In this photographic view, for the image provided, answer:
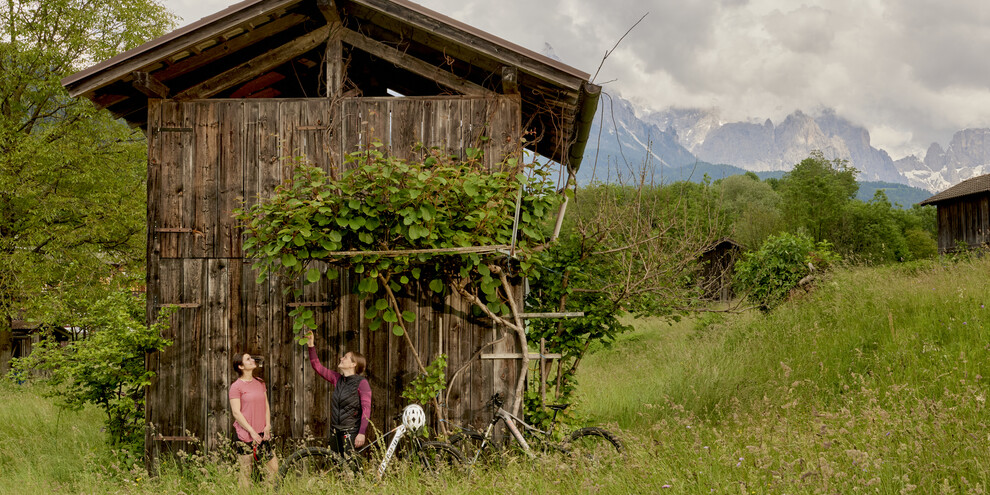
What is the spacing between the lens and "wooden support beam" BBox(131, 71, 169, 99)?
7004mm

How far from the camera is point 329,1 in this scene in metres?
7.04

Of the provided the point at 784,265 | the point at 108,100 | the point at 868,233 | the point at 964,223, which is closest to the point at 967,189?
the point at 964,223

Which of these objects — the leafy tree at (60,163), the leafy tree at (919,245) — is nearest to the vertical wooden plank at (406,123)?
the leafy tree at (60,163)

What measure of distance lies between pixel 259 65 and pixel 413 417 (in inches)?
171

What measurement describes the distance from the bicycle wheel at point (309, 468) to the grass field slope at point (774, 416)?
0.46 feet

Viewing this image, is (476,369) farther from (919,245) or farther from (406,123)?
(919,245)

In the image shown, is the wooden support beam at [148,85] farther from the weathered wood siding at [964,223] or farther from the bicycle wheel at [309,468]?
the weathered wood siding at [964,223]

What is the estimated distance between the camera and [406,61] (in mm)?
7512

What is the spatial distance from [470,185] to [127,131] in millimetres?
14594

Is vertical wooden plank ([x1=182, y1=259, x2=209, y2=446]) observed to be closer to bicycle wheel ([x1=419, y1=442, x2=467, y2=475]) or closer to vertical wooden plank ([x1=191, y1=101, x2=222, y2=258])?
vertical wooden plank ([x1=191, y1=101, x2=222, y2=258])

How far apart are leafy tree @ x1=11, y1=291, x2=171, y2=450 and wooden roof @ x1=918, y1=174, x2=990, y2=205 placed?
2630cm

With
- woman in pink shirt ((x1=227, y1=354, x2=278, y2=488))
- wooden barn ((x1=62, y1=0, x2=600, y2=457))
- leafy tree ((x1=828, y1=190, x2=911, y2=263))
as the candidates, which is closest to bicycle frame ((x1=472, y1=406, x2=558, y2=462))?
wooden barn ((x1=62, y1=0, x2=600, y2=457))

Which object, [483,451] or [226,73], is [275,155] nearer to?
[226,73]

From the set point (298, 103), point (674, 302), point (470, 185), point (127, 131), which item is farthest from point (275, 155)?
point (127, 131)
